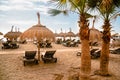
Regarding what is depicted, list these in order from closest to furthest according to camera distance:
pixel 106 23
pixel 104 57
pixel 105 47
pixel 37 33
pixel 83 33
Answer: pixel 83 33 < pixel 106 23 < pixel 105 47 < pixel 104 57 < pixel 37 33

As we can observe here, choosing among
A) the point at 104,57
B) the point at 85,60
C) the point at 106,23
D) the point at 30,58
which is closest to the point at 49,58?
the point at 30,58

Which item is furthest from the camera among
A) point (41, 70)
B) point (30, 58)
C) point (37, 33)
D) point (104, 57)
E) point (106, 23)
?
point (30, 58)

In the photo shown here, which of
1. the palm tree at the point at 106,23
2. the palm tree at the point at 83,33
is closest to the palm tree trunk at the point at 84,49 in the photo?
the palm tree at the point at 83,33

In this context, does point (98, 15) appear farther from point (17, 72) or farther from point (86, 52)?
point (17, 72)

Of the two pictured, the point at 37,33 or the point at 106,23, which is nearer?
the point at 106,23

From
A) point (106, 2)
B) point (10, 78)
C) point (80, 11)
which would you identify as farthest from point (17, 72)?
point (106, 2)

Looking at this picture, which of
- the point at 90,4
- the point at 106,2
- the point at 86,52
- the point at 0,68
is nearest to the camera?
the point at 106,2

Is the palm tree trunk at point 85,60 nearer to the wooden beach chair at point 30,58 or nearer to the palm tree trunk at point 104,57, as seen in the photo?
the palm tree trunk at point 104,57

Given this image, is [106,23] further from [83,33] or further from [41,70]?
[41,70]

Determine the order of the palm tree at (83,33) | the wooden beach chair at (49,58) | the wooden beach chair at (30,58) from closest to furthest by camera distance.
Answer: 1. the palm tree at (83,33)
2. the wooden beach chair at (30,58)
3. the wooden beach chair at (49,58)

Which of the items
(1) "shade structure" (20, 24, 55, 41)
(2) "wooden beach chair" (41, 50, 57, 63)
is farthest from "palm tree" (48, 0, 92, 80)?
(2) "wooden beach chair" (41, 50, 57, 63)

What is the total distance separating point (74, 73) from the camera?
13164 mm

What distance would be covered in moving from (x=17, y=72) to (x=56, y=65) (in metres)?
3.53

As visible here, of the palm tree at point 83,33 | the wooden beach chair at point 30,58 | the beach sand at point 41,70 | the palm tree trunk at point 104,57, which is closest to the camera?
the palm tree at point 83,33
